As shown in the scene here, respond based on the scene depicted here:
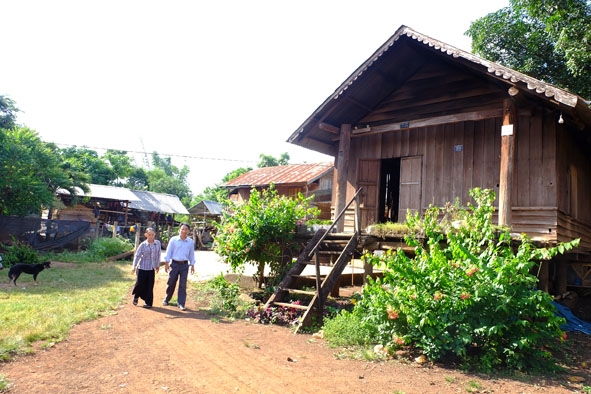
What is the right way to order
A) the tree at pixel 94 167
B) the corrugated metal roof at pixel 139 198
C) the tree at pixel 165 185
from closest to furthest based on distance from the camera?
the corrugated metal roof at pixel 139 198 → the tree at pixel 94 167 → the tree at pixel 165 185

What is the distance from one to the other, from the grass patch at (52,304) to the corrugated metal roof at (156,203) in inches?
649

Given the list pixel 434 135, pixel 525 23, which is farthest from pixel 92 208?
pixel 525 23

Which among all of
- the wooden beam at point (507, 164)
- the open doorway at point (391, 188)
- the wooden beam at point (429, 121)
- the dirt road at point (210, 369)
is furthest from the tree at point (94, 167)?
the wooden beam at point (507, 164)

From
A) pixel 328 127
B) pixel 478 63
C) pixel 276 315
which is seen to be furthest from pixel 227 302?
pixel 478 63

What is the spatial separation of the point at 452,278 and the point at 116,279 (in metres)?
9.21

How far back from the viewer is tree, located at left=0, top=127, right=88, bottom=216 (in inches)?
634

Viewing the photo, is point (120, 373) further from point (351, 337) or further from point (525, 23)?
point (525, 23)

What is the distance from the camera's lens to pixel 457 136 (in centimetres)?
945

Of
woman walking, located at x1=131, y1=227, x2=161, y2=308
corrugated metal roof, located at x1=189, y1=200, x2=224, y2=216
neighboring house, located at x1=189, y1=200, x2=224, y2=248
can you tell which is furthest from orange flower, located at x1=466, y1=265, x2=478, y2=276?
corrugated metal roof, located at x1=189, y1=200, x2=224, y2=216

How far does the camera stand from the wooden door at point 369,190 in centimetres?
1058

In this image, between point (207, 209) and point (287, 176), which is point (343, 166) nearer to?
point (287, 176)

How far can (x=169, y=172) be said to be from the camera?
202ft

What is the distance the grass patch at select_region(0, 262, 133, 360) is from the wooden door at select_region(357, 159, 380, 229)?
19.4 ft

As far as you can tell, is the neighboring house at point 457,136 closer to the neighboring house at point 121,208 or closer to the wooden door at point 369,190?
→ the wooden door at point 369,190
